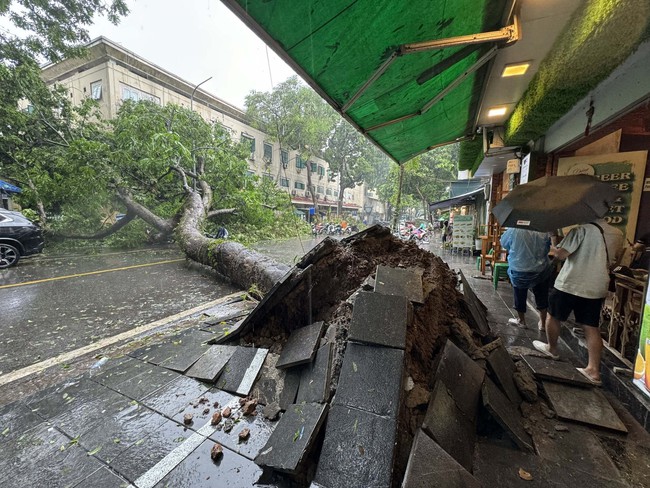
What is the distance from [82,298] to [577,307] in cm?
781

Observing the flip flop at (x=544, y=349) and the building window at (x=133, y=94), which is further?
the building window at (x=133, y=94)

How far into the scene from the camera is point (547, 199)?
2992mm

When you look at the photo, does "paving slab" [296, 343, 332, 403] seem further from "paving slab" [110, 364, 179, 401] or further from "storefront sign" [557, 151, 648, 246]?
"storefront sign" [557, 151, 648, 246]

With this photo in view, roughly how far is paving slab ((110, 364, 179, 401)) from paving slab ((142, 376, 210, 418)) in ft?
0.23

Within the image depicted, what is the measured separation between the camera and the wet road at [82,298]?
3.76m

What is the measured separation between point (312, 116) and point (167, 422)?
1052 inches

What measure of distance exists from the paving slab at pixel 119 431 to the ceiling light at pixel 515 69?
228 inches

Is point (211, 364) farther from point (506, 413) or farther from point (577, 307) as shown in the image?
point (577, 307)

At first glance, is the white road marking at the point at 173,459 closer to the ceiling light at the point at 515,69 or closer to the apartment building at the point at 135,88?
the ceiling light at the point at 515,69

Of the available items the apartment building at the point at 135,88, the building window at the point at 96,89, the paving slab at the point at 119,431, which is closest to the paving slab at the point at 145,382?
the paving slab at the point at 119,431

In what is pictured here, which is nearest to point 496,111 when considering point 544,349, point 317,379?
point 544,349

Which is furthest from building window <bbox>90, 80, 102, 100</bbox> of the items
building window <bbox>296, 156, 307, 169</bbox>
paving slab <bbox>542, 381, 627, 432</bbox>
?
paving slab <bbox>542, 381, 627, 432</bbox>

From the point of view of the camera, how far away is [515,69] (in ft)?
12.8

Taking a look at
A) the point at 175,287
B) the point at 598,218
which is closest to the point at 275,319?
the point at 598,218
